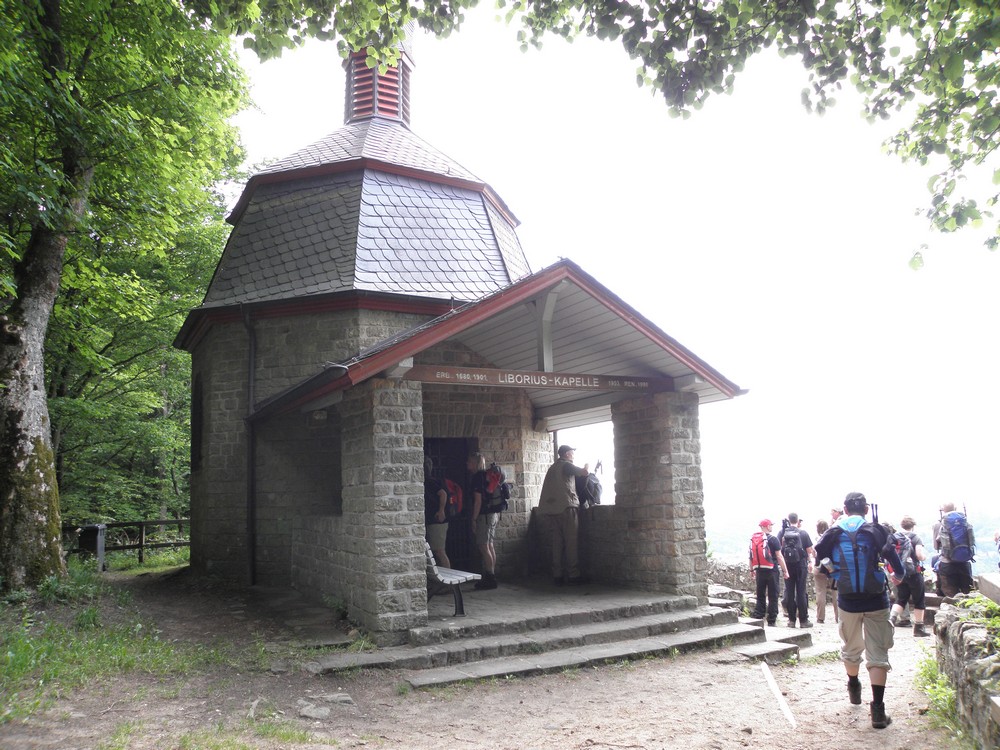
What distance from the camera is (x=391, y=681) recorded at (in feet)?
20.9

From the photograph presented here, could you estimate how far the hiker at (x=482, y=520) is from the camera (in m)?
9.20

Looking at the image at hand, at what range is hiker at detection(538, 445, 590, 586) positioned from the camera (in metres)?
9.70

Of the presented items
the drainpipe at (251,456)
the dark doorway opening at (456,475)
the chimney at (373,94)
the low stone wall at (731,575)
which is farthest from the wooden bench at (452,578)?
the chimney at (373,94)

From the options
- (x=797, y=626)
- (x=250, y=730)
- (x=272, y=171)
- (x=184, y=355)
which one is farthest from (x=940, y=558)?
(x=184, y=355)

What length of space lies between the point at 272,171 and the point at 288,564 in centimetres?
643

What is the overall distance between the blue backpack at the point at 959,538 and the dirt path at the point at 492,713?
12.9 feet

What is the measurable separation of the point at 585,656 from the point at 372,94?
40.7 ft

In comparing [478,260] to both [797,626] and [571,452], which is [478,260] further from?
[797,626]

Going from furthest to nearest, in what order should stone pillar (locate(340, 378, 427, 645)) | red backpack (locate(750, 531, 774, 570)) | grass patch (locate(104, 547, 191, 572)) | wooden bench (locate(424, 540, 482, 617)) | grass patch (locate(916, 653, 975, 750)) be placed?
grass patch (locate(104, 547, 191, 572)) → red backpack (locate(750, 531, 774, 570)) → wooden bench (locate(424, 540, 482, 617)) → stone pillar (locate(340, 378, 427, 645)) → grass patch (locate(916, 653, 975, 750))

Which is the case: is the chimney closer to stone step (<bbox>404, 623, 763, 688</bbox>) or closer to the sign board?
the sign board

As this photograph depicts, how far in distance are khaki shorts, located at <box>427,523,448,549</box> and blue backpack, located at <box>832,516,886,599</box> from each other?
15.4ft

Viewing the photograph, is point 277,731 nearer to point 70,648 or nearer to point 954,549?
point 70,648

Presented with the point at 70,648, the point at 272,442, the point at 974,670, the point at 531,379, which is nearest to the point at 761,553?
the point at 531,379

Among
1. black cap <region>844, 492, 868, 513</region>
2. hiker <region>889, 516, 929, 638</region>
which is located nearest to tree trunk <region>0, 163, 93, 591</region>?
black cap <region>844, 492, 868, 513</region>
